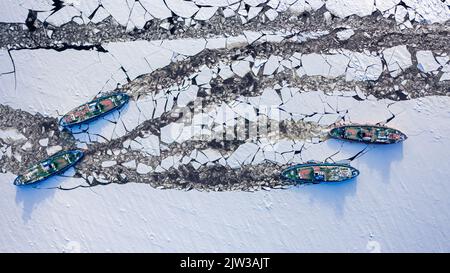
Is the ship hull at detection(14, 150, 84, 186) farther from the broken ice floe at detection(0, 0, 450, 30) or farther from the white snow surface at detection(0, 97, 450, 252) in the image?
the broken ice floe at detection(0, 0, 450, 30)

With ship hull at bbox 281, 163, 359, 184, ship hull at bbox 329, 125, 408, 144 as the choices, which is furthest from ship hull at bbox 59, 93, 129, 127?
ship hull at bbox 329, 125, 408, 144

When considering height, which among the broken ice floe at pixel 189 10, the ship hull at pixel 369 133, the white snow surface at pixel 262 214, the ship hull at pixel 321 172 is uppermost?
the broken ice floe at pixel 189 10

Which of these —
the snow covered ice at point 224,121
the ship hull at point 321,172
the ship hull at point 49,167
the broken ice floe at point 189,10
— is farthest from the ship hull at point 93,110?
the ship hull at point 321,172

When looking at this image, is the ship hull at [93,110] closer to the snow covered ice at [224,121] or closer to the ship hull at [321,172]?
the snow covered ice at [224,121]

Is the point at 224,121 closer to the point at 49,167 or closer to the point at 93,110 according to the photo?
the point at 93,110

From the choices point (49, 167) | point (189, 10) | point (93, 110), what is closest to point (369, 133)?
point (189, 10)

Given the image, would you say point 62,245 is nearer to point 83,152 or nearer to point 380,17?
point 83,152
